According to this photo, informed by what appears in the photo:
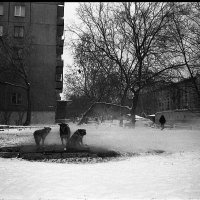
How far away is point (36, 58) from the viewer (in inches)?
1763

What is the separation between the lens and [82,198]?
675 centimetres

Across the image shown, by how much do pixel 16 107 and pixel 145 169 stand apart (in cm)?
3509

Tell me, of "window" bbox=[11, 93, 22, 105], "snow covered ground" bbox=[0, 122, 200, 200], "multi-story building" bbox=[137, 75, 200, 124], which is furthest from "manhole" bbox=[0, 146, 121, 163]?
"window" bbox=[11, 93, 22, 105]

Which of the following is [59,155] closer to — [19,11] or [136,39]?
[136,39]

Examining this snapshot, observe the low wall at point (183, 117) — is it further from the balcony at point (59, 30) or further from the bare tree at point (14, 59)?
the balcony at point (59, 30)

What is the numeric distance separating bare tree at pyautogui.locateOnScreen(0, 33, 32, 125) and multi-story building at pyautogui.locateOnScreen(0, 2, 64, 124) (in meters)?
0.59

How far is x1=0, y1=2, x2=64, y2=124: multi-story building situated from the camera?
43.1 m

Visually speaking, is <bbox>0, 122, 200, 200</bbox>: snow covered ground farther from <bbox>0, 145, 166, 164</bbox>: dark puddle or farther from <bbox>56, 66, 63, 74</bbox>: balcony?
<bbox>56, 66, 63, 74</bbox>: balcony

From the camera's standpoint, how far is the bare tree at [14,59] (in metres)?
39.1

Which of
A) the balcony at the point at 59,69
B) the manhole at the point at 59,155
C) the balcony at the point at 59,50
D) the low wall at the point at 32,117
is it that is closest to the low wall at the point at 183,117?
the low wall at the point at 32,117

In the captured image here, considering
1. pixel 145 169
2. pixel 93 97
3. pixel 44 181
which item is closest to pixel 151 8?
pixel 93 97

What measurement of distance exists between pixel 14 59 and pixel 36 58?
545cm

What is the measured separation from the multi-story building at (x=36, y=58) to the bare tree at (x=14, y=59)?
0.59 meters

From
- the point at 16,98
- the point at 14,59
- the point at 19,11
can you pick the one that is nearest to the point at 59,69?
the point at 16,98
